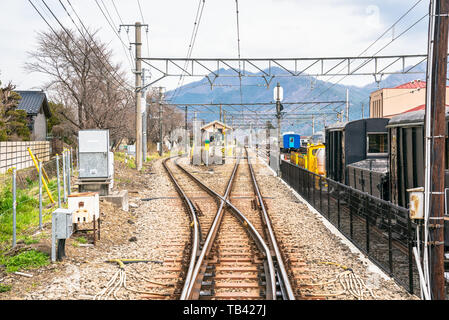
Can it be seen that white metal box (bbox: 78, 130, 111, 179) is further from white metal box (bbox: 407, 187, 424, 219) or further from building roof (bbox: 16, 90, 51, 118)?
building roof (bbox: 16, 90, 51, 118)

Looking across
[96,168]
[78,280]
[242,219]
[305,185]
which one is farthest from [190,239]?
[305,185]

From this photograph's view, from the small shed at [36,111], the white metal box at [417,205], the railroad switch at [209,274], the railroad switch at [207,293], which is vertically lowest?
the railroad switch at [207,293]

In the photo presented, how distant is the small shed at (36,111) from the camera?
41.5 metres

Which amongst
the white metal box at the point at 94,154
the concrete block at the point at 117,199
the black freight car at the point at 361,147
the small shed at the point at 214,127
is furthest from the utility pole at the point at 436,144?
the small shed at the point at 214,127

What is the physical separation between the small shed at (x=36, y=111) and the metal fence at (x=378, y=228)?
33.9m

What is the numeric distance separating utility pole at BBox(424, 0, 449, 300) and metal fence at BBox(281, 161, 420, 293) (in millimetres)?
365

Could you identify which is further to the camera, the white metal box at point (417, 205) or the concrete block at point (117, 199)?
the concrete block at point (117, 199)

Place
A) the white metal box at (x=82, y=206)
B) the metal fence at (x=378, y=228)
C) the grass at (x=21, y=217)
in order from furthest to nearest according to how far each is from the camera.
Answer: the grass at (x=21, y=217), the white metal box at (x=82, y=206), the metal fence at (x=378, y=228)

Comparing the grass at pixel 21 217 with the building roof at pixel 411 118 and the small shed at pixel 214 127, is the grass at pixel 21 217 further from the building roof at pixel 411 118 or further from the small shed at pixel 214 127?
the small shed at pixel 214 127

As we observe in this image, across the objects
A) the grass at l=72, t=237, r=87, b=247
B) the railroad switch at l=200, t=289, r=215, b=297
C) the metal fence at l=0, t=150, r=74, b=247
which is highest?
the metal fence at l=0, t=150, r=74, b=247

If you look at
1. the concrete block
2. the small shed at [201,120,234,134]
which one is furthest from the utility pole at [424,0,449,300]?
the small shed at [201,120,234,134]

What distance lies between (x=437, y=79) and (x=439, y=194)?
1.68m

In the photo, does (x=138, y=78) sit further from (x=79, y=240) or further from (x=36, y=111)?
(x=79, y=240)

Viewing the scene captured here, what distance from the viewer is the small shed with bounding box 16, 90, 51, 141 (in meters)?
41.5
